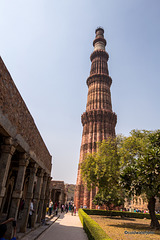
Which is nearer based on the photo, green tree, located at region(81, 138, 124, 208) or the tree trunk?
the tree trunk

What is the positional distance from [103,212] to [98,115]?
22.0 meters

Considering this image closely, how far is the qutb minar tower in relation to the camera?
3625cm

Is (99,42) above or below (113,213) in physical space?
above

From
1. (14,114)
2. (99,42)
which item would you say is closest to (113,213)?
(14,114)

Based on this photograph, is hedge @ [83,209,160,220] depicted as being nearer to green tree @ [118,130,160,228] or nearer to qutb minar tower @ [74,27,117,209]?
qutb minar tower @ [74,27,117,209]

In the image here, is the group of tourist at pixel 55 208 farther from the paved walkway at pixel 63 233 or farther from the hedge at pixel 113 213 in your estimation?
the paved walkway at pixel 63 233

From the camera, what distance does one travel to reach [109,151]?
57.5 feet

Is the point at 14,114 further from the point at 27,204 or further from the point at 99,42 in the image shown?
the point at 99,42

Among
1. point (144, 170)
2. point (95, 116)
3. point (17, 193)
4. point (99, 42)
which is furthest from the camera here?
point (99, 42)

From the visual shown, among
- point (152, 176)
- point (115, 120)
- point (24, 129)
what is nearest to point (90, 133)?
point (115, 120)

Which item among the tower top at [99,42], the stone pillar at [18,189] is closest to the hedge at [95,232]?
the stone pillar at [18,189]

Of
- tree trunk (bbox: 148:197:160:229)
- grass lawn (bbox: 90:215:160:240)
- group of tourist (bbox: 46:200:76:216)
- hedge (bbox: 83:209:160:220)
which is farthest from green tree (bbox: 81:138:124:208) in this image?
A: hedge (bbox: 83:209:160:220)

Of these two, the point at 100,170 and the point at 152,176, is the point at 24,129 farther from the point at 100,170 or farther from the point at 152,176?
the point at 100,170

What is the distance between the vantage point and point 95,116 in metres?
42.7
